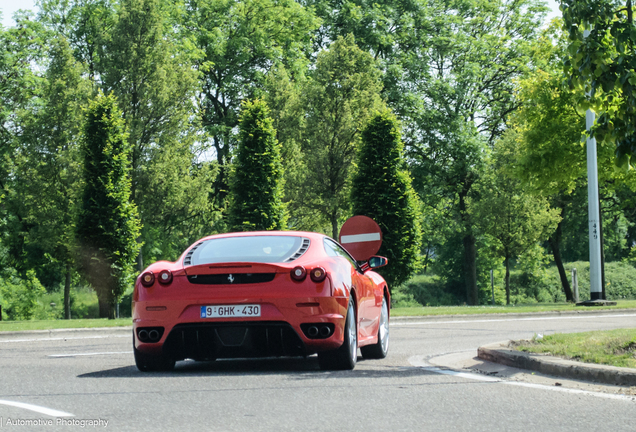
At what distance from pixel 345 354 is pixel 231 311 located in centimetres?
122

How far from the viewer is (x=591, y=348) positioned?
29.2 ft

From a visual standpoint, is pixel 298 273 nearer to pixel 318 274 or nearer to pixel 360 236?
pixel 318 274

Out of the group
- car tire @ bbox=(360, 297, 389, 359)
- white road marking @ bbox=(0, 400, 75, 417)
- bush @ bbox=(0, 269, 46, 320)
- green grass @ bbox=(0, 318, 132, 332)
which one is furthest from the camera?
bush @ bbox=(0, 269, 46, 320)

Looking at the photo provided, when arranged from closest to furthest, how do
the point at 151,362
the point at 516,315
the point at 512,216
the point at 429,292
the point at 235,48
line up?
the point at 151,362 < the point at 516,315 < the point at 512,216 < the point at 235,48 < the point at 429,292

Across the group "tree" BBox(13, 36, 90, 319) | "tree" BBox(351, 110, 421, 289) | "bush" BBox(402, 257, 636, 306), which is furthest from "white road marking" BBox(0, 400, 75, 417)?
"bush" BBox(402, 257, 636, 306)

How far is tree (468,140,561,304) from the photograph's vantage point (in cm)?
3609

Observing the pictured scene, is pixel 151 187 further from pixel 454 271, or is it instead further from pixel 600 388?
pixel 454 271

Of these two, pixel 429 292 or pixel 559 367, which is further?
pixel 429 292

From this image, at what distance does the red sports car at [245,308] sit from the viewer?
7.61 m

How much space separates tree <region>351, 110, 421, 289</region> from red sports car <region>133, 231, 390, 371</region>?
61.3 feet

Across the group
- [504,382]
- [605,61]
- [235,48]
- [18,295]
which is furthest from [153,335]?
[18,295]

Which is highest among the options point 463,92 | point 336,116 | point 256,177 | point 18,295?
point 463,92

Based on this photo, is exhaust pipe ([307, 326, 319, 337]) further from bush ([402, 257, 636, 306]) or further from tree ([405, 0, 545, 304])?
bush ([402, 257, 636, 306])

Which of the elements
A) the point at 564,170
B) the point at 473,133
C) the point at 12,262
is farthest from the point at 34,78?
the point at 564,170
